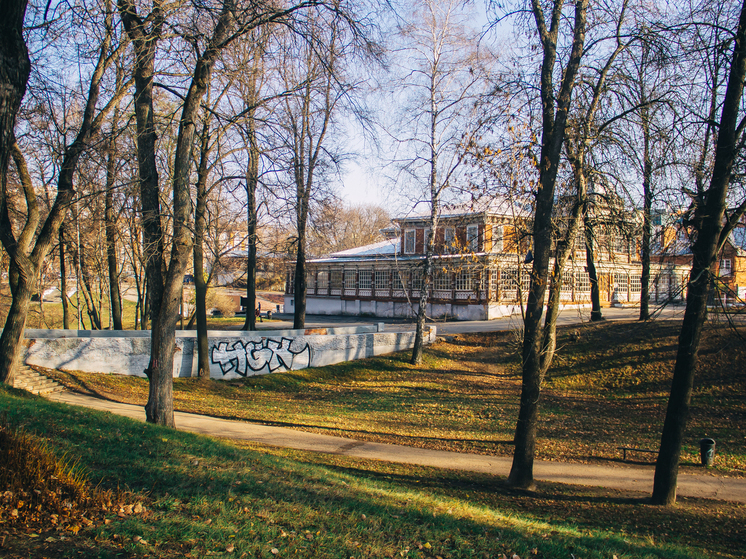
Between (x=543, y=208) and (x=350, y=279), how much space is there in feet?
119

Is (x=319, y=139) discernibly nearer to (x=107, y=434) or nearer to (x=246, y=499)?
(x=107, y=434)

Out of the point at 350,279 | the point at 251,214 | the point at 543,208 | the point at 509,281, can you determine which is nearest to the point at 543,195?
the point at 543,208

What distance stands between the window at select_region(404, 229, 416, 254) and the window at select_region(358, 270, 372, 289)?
447 centimetres

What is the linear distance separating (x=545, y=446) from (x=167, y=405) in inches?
317

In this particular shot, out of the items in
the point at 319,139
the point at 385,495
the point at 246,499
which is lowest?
the point at 385,495

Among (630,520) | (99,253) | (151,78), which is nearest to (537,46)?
(151,78)

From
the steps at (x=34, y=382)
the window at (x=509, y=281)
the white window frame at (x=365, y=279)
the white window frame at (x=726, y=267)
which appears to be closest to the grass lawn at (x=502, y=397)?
the steps at (x=34, y=382)

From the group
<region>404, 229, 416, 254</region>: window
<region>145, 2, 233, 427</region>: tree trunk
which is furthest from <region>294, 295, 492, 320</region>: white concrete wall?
<region>145, 2, 233, 427</region>: tree trunk

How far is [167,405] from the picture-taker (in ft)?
28.6

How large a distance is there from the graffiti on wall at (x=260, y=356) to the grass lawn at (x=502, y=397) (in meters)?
0.61

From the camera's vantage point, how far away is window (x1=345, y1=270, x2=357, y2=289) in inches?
1709

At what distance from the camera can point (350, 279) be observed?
43875 millimetres

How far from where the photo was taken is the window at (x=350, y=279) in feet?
142

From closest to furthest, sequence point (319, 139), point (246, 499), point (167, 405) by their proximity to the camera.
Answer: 1. point (246, 499)
2. point (167, 405)
3. point (319, 139)
